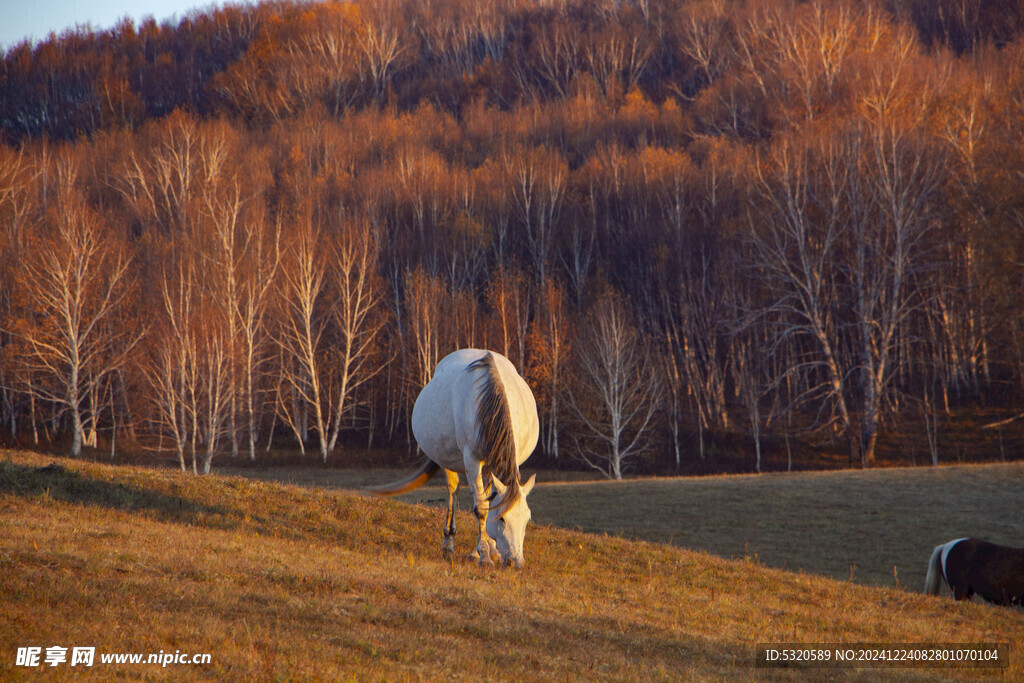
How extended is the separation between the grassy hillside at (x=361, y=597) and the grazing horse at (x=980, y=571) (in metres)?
0.99

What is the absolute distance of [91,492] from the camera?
11734mm

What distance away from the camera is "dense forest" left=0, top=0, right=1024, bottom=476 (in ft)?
129

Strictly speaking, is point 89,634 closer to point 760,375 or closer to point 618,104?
point 760,375

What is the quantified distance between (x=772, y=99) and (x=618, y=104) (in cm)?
2091

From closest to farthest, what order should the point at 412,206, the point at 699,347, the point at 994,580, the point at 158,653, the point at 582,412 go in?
the point at 158,653, the point at 994,580, the point at 582,412, the point at 699,347, the point at 412,206

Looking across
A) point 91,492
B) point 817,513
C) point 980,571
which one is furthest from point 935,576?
point 91,492

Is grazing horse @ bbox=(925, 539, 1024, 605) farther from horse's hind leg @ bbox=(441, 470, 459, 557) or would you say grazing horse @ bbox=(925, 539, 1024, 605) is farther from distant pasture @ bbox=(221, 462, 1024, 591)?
horse's hind leg @ bbox=(441, 470, 459, 557)

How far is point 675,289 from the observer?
5331 centimetres

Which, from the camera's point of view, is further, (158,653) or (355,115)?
(355,115)

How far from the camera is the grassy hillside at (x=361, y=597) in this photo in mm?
5859

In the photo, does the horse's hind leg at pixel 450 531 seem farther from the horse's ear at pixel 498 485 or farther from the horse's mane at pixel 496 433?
the horse's ear at pixel 498 485

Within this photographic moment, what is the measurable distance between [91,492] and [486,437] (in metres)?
6.48

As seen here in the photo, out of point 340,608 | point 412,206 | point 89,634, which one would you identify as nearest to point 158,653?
point 89,634

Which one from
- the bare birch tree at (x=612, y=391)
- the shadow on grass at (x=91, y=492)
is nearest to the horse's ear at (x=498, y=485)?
the shadow on grass at (x=91, y=492)
